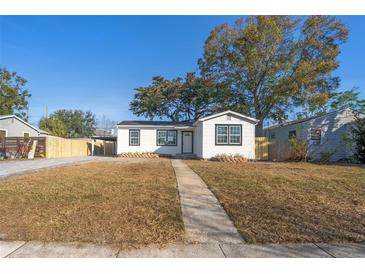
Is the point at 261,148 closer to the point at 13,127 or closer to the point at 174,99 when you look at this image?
the point at 174,99

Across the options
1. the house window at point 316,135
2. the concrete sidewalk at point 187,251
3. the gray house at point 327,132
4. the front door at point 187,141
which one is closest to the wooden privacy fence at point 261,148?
the gray house at point 327,132

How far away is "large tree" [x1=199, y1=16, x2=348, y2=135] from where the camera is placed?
2058 cm

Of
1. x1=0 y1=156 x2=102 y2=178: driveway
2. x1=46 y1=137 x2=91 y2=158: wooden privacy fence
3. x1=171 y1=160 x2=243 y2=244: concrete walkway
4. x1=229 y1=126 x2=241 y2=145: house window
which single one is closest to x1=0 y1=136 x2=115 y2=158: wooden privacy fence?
x1=46 y1=137 x2=91 y2=158: wooden privacy fence

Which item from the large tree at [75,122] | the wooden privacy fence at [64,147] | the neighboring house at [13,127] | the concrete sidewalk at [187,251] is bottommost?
the concrete sidewalk at [187,251]

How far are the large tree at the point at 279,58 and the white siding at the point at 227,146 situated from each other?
19.9 feet

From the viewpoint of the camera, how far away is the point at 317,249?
11.3ft

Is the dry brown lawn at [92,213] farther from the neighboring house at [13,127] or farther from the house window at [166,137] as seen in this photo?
the neighboring house at [13,127]

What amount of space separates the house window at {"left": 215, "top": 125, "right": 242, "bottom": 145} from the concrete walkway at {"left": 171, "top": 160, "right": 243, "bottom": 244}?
1047 centimetres

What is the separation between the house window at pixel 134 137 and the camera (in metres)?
20.1

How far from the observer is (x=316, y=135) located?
1827 cm

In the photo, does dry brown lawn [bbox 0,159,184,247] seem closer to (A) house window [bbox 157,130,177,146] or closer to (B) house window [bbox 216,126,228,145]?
(B) house window [bbox 216,126,228,145]

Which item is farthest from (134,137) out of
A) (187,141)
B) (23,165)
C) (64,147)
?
(23,165)

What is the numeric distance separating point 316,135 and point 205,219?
54.6 feet
